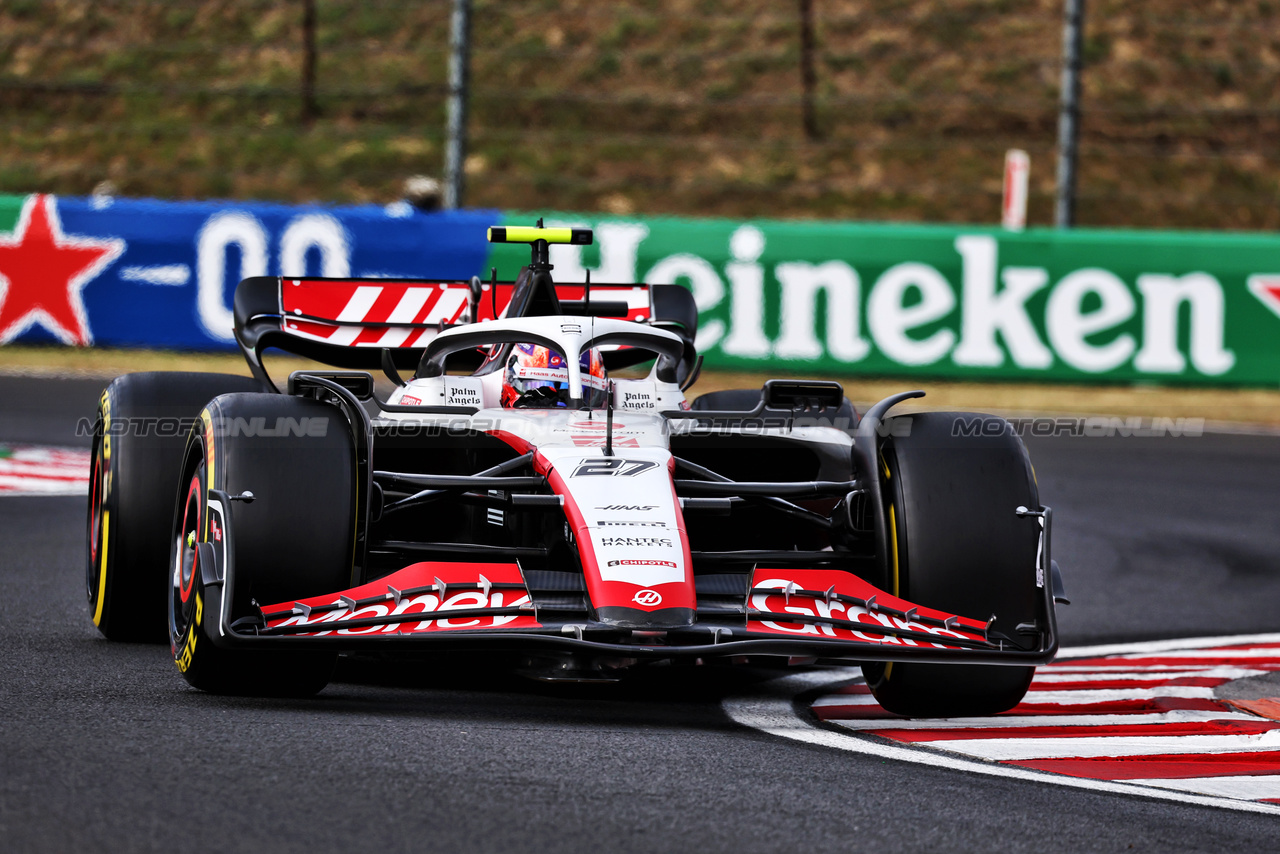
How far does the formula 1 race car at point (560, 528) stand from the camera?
451 cm

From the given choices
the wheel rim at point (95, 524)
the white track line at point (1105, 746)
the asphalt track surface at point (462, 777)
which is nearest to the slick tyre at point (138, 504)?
the wheel rim at point (95, 524)

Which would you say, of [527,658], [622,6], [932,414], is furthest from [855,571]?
[622,6]

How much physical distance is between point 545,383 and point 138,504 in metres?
1.33

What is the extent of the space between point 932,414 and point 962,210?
24.7 metres

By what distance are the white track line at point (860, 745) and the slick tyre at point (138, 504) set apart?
1873 millimetres

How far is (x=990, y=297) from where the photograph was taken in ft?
44.8

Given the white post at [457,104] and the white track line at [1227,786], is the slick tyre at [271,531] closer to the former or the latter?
the white track line at [1227,786]

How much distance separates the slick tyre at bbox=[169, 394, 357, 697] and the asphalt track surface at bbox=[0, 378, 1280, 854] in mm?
87

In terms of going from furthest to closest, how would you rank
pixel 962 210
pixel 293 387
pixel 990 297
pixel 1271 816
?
1. pixel 962 210
2. pixel 990 297
3. pixel 293 387
4. pixel 1271 816

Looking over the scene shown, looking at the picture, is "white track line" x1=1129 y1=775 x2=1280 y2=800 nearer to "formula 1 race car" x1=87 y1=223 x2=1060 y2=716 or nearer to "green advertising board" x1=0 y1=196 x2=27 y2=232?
"formula 1 race car" x1=87 y1=223 x2=1060 y2=716

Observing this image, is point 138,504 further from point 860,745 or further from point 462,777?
point 860,745

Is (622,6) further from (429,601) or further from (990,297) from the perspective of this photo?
(429,601)

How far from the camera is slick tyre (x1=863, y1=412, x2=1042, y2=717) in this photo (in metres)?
4.88

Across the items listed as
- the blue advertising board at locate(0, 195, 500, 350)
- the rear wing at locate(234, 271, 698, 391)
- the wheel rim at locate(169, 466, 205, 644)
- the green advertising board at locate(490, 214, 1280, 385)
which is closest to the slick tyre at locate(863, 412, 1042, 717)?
the wheel rim at locate(169, 466, 205, 644)
